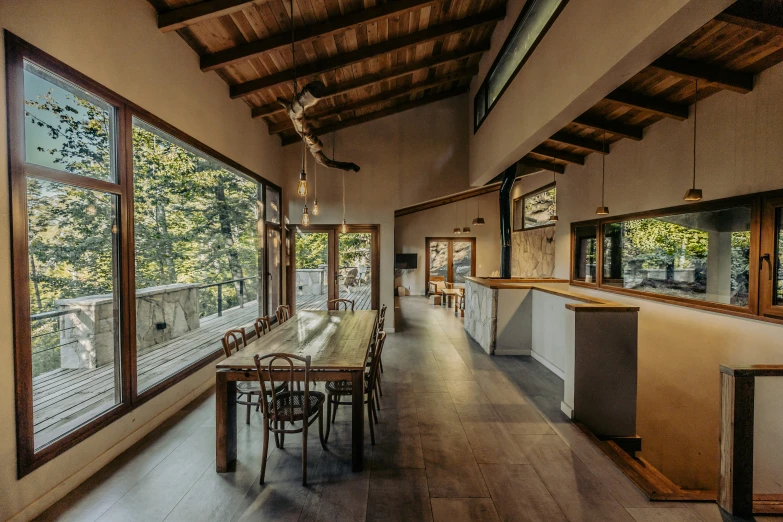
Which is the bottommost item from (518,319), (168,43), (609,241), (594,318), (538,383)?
(538,383)

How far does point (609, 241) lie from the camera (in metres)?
5.64

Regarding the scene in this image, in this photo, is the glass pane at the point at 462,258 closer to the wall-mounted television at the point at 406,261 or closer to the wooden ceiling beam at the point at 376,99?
the wall-mounted television at the point at 406,261

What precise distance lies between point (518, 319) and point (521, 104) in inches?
117

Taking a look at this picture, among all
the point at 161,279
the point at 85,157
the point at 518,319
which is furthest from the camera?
the point at 518,319

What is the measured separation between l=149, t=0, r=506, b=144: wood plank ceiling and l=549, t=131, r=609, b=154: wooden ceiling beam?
5.93 feet

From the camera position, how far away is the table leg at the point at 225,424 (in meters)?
2.39

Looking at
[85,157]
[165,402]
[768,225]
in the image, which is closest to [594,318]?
[768,225]

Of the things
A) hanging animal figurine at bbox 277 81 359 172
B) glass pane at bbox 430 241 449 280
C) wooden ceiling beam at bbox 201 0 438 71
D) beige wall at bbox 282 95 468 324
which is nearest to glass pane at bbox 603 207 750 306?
beige wall at bbox 282 95 468 324

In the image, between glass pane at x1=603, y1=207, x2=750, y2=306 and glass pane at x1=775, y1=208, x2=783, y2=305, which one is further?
glass pane at x1=603, y1=207, x2=750, y2=306

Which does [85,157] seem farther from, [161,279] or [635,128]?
[635,128]

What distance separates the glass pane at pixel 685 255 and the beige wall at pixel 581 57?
217cm

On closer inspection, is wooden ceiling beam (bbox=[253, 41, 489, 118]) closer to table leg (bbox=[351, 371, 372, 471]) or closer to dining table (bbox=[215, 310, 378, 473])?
dining table (bbox=[215, 310, 378, 473])

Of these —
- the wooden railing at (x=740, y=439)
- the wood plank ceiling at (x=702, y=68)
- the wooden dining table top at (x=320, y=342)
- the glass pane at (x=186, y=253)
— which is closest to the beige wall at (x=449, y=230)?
the glass pane at (x=186, y=253)

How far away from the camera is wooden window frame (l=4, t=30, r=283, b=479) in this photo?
1915 mm
